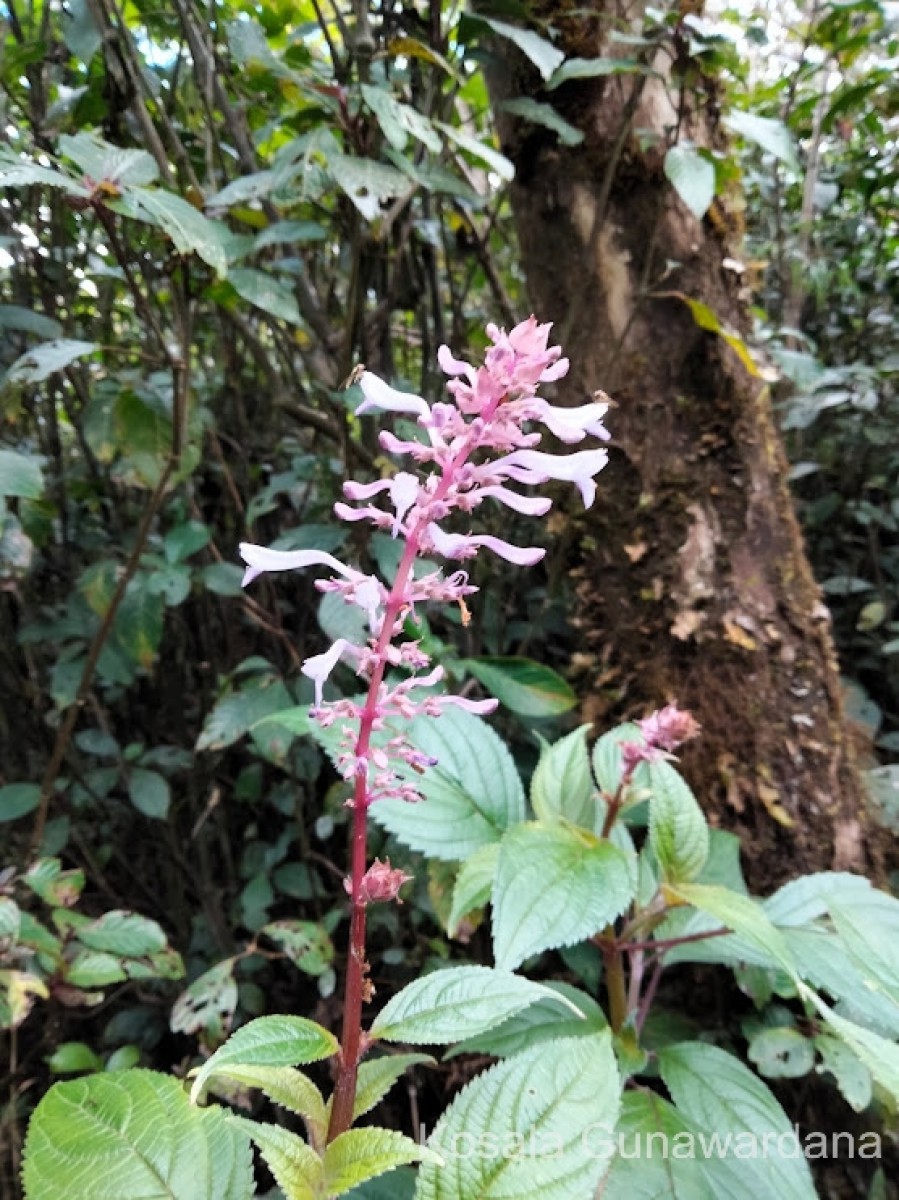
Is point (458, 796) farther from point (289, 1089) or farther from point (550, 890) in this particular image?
point (289, 1089)

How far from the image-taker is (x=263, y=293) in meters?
1.06

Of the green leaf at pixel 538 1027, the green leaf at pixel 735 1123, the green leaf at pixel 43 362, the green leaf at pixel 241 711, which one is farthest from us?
the green leaf at pixel 241 711

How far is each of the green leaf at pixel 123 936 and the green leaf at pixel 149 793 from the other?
0.77 ft

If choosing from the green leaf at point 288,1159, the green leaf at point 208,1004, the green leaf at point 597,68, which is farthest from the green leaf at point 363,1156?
the green leaf at point 597,68

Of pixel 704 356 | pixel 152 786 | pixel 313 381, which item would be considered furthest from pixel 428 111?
pixel 152 786

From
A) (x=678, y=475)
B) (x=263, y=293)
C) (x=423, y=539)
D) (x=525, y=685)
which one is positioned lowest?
(x=525, y=685)

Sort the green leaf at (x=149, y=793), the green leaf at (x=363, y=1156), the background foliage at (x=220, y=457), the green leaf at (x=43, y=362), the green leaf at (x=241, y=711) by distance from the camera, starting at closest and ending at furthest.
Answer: the green leaf at (x=363, y=1156) → the green leaf at (x=43, y=362) → the background foliage at (x=220, y=457) → the green leaf at (x=241, y=711) → the green leaf at (x=149, y=793)

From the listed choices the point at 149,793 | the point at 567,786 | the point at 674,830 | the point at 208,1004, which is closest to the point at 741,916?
the point at 674,830

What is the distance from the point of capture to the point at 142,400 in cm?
118

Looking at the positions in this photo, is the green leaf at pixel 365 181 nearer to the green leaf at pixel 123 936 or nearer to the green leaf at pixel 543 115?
the green leaf at pixel 543 115

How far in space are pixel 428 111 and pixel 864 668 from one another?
164 cm

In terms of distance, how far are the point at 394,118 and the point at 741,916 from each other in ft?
3.41

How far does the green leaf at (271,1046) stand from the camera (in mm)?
430

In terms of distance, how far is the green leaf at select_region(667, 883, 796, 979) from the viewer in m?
0.67
